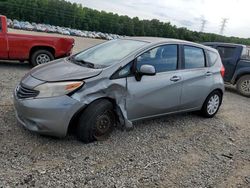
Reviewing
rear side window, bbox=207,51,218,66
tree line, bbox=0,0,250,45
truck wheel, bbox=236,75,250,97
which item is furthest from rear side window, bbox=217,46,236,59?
tree line, bbox=0,0,250,45

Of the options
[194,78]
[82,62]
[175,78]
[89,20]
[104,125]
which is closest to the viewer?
[104,125]

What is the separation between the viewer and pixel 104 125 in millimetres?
4438

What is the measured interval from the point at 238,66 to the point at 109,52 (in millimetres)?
6328

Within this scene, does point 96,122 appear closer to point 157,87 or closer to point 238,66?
point 157,87

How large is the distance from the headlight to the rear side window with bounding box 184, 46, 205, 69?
7.73ft

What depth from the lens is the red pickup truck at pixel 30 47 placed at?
29.9 feet

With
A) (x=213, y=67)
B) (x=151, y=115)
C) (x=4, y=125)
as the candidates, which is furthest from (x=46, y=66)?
(x=213, y=67)

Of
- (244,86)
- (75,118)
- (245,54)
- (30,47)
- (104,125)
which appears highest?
(245,54)

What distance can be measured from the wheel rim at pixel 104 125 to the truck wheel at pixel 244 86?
677 centimetres

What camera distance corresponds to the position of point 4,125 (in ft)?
15.0

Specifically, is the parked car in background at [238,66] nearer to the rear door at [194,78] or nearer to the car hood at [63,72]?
the rear door at [194,78]

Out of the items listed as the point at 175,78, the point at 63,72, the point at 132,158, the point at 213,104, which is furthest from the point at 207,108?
the point at 63,72

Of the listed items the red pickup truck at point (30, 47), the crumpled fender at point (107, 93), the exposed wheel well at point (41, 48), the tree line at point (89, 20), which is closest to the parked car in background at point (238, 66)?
the red pickup truck at point (30, 47)

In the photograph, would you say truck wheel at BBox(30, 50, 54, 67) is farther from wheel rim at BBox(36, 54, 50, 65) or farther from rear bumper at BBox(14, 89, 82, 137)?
rear bumper at BBox(14, 89, 82, 137)
